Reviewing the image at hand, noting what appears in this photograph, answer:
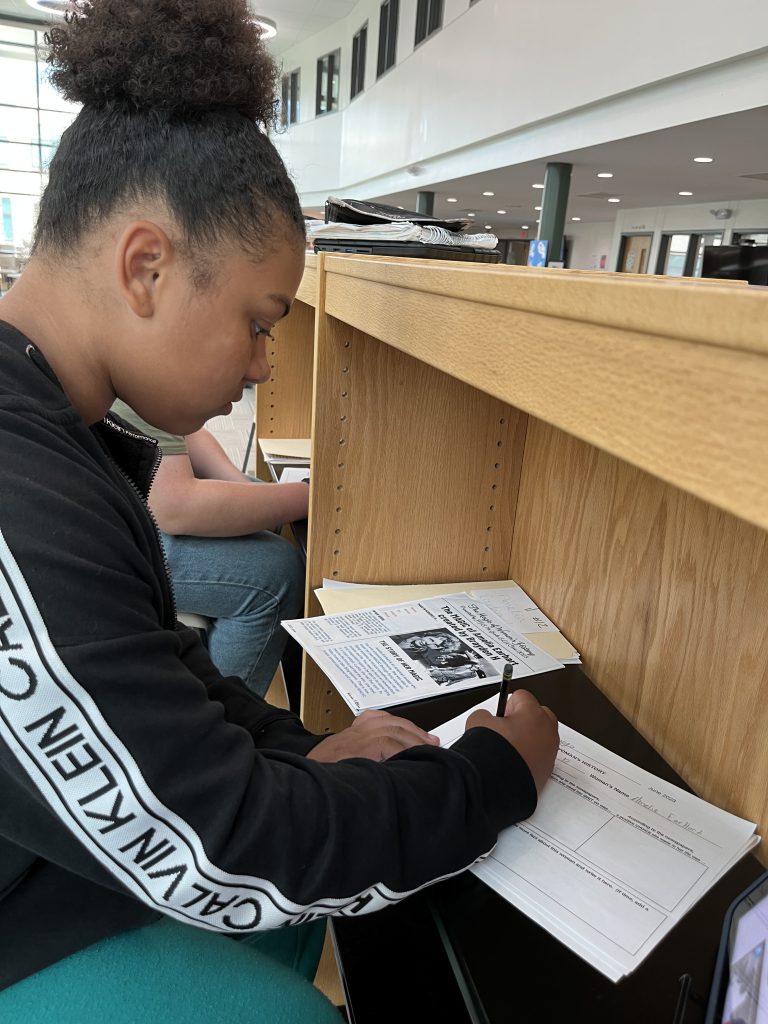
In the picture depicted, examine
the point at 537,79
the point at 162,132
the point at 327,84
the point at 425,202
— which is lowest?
the point at 162,132

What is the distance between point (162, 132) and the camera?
661mm

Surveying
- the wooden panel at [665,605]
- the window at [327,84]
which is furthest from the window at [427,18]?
the wooden panel at [665,605]

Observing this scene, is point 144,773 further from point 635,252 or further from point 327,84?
point 327,84

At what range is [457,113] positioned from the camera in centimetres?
836

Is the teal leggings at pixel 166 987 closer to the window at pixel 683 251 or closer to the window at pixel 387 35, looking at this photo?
the window at pixel 683 251

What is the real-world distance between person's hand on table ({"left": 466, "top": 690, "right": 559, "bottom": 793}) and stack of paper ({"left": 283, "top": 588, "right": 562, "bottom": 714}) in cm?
18

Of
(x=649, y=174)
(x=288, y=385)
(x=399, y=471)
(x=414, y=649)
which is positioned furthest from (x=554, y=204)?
(x=414, y=649)

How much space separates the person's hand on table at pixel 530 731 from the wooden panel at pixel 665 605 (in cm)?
21

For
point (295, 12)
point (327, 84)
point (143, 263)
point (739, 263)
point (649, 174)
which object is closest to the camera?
point (143, 263)

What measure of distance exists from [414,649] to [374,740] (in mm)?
289

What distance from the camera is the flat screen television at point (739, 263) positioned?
4.21m

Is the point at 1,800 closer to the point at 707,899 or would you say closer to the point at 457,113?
the point at 707,899

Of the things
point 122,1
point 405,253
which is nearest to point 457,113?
point 405,253

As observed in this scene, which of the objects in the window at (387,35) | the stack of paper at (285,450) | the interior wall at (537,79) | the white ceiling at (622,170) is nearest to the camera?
the stack of paper at (285,450)
